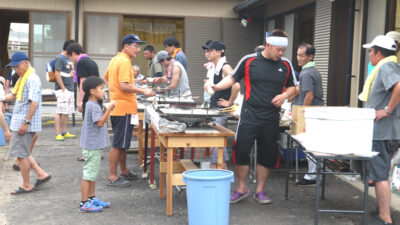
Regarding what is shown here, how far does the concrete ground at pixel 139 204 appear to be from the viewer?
16.0 ft

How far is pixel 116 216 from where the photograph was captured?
4957mm

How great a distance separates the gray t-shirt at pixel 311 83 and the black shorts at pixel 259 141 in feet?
3.48

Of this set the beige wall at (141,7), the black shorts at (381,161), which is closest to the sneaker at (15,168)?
the black shorts at (381,161)

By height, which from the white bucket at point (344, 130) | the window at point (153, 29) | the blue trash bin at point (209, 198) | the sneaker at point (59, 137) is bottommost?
the sneaker at point (59, 137)

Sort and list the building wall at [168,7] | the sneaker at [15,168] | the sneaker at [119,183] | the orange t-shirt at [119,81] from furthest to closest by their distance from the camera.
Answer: the building wall at [168,7]
the sneaker at [15,168]
the sneaker at [119,183]
the orange t-shirt at [119,81]

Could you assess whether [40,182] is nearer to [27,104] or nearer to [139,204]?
[27,104]

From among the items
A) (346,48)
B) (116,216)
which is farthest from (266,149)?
(346,48)

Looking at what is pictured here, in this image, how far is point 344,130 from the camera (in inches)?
167

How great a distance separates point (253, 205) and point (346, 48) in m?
3.87

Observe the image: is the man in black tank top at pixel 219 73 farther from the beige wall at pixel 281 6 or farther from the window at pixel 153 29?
the window at pixel 153 29

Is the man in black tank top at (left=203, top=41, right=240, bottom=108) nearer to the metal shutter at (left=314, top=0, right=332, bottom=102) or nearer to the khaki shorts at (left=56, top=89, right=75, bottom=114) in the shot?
the metal shutter at (left=314, top=0, right=332, bottom=102)

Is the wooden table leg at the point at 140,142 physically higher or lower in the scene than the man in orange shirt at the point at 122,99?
lower

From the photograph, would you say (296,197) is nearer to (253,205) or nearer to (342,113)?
(253,205)

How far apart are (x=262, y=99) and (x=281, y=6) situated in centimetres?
680
